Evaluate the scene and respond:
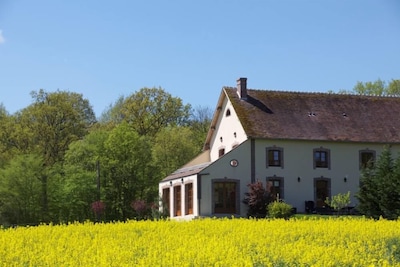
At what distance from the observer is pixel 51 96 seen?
61.7 meters

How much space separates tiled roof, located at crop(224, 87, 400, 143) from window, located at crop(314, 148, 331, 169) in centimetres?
90

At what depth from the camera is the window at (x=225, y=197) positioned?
1764 inches

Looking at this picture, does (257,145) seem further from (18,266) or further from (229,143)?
(18,266)

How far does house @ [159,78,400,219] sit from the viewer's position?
45.1 meters

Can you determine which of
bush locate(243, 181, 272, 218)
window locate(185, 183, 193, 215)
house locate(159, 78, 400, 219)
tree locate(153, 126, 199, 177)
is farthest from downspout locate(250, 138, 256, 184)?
tree locate(153, 126, 199, 177)

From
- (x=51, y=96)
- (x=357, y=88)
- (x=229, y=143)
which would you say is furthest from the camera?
(x=357, y=88)

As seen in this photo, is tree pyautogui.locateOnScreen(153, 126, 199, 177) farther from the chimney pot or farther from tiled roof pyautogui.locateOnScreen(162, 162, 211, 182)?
the chimney pot

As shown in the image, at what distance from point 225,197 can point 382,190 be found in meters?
11.6

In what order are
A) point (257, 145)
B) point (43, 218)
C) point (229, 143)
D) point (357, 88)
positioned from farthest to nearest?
point (357, 88)
point (43, 218)
point (229, 143)
point (257, 145)

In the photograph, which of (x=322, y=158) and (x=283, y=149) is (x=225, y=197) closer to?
(x=283, y=149)

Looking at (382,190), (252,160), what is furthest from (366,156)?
(382,190)

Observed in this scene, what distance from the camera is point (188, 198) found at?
152 feet

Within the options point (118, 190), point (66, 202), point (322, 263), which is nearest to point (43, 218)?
point (66, 202)

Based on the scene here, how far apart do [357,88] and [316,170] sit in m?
29.9
